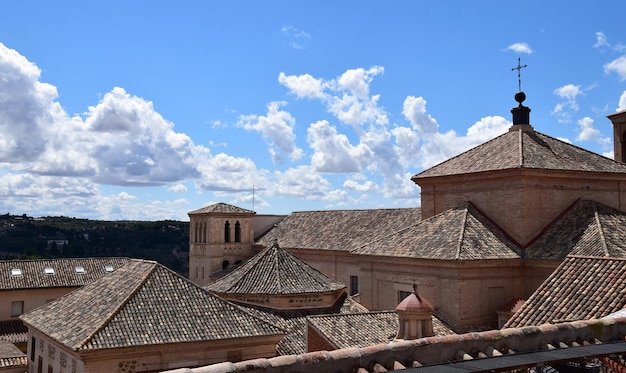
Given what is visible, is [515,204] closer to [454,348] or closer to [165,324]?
[165,324]

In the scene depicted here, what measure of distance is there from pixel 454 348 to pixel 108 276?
1639cm

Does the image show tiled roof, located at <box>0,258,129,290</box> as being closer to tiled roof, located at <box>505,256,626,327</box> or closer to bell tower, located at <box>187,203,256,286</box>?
bell tower, located at <box>187,203,256,286</box>

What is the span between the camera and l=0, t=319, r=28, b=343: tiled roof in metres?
28.2

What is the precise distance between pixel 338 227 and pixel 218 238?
8.89 m

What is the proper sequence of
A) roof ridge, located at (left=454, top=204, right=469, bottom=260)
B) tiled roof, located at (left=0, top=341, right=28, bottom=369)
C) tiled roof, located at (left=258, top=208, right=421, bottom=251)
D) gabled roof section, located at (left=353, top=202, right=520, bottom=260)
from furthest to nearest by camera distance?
tiled roof, located at (left=258, top=208, right=421, bottom=251), tiled roof, located at (left=0, top=341, right=28, bottom=369), gabled roof section, located at (left=353, top=202, right=520, bottom=260), roof ridge, located at (left=454, top=204, right=469, bottom=260)

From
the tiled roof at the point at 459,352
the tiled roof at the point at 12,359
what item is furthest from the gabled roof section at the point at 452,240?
the tiled roof at the point at 12,359

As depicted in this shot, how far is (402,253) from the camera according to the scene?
69.7 feet

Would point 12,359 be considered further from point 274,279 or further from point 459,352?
point 459,352

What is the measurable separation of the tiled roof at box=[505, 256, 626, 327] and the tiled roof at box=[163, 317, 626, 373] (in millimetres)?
3017

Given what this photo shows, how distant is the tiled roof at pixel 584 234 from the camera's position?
18.1 m

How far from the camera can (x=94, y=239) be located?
258 ft

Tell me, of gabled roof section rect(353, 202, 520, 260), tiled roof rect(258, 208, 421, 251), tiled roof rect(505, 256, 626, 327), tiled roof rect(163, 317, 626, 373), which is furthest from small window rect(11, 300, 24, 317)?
tiled roof rect(163, 317, 626, 373)

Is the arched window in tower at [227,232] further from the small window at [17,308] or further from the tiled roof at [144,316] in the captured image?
the tiled roof at [144,316]

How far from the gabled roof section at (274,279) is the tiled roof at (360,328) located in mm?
3793
